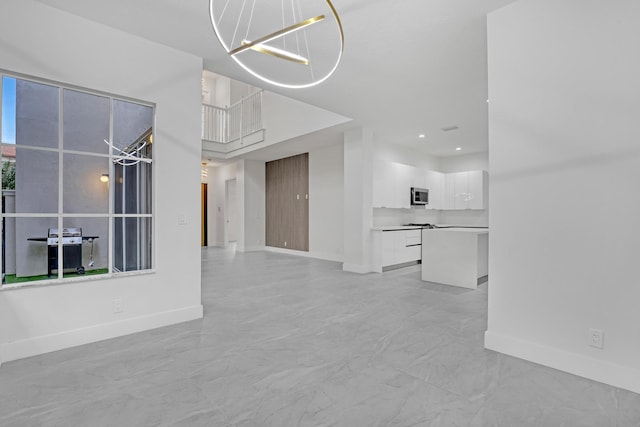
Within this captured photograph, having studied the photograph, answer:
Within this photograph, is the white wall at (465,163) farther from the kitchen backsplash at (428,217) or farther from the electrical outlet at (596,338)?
the electrical outlet at (596,338)

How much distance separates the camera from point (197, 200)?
348 centimetres

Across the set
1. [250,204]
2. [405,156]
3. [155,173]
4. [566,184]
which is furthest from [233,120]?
[566,184]

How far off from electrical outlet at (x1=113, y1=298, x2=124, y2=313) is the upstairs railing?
232 inches

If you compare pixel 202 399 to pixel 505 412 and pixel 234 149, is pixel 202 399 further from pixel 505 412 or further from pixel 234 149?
pixel 234 149

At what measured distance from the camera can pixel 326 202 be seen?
7.92 m

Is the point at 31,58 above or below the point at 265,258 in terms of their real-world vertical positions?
above

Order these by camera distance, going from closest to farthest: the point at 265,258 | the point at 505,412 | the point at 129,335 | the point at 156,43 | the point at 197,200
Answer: the point at 505,412, the point at 129,335, the point at 156,43, the point at 197,200, the point at 265,258

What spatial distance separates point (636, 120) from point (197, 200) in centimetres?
368

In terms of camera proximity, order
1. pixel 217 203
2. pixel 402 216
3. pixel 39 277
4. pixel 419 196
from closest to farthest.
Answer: pixel 39 277 → pixel 419 196 → pixel 402 216 → pixel 217 203

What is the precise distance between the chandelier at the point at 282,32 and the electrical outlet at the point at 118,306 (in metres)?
2.37

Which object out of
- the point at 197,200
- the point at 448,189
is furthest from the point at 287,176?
the point at 197,200

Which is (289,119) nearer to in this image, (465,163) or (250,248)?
(250,248)

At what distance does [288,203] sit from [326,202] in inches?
62.3

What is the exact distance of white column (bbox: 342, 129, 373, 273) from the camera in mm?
6168
